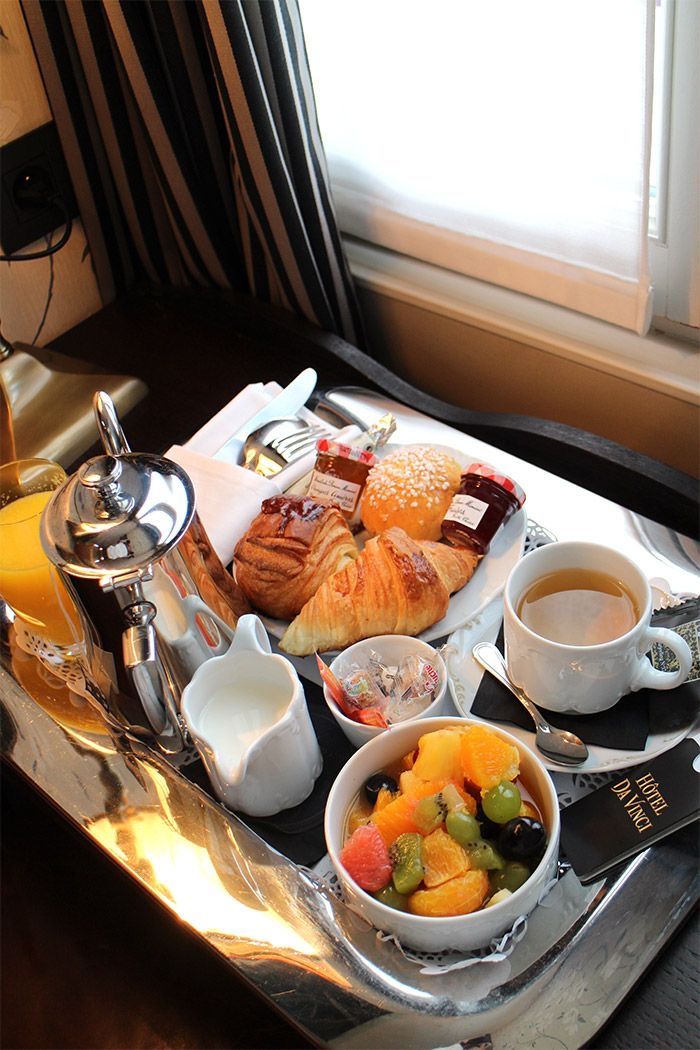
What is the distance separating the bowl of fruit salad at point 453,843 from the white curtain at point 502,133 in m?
0.58

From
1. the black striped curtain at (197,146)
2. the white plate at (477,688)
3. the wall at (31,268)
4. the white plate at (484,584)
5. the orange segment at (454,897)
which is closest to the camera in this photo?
the orange segment at (454,897)

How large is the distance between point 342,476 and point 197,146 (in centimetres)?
59

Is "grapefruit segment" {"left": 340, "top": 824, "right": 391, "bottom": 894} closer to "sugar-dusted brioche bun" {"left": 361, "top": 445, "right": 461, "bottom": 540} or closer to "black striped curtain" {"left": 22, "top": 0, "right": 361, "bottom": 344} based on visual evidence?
"sugar-dusted brioche bun" {"left": 361, "top": 445, "right": 461, "bottom": 540}

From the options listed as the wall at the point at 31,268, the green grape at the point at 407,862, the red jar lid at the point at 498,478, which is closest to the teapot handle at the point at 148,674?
the green grape at the point at 407,862

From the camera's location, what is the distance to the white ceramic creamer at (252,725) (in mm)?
699

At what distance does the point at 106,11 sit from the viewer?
1.15 meters

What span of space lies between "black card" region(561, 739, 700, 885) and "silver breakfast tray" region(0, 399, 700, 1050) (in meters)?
0.02

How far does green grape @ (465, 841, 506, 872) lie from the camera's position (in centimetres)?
62

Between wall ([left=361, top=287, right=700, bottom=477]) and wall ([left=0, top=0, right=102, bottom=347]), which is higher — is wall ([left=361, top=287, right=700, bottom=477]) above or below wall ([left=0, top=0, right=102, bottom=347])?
below

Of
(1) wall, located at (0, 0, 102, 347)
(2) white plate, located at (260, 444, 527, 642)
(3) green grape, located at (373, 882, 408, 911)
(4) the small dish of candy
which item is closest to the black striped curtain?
(1) wall, located at (0, 0, 102, 347)

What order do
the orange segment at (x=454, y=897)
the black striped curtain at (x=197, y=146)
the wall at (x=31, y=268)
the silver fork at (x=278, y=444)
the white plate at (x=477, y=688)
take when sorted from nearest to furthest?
the orange segment at (x=454, y=897) → the white plate at (x=477, y=688) → the silver fork at (x=278, y=444) → the black striped curtain at (x=197, y=146) → the wall at (x=31, y=268)

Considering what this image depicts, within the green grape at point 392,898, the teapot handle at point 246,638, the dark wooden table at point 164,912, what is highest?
the teapot handle at point 246,638

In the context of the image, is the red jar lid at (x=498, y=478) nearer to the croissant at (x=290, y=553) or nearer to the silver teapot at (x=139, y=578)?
the croissant at (x=290, y=553)

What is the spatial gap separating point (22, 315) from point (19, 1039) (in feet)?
2.97
